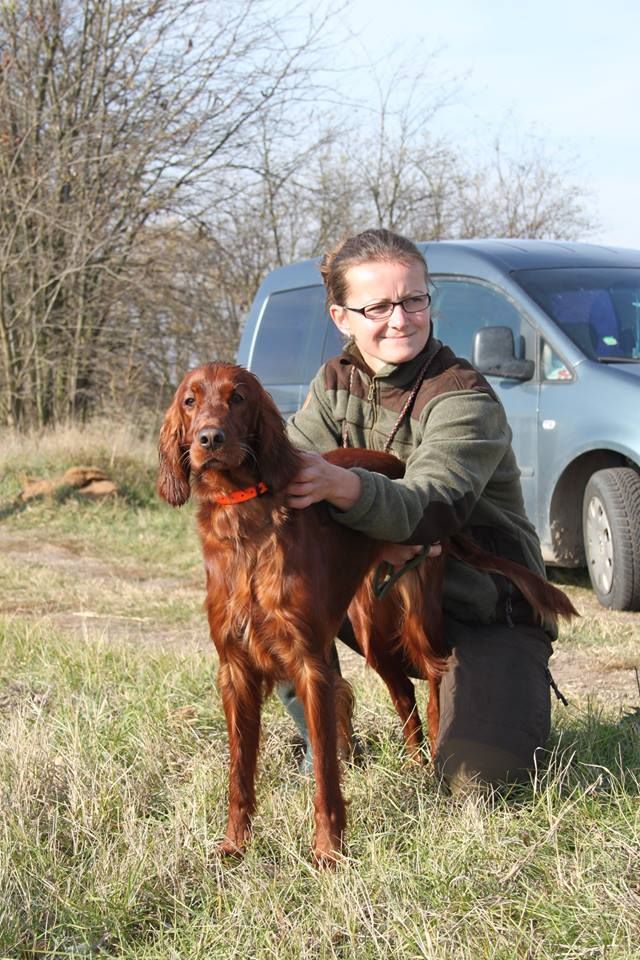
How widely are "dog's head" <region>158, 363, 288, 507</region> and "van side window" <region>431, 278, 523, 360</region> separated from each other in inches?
156

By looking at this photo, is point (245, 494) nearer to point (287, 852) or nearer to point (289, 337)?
point (287, 852)

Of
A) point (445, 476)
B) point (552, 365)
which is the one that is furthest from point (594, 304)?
point (445, 476)

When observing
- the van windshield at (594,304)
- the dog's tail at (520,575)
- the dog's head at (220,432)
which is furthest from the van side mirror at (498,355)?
the dog's head at (220,432)

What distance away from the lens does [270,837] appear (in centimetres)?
269

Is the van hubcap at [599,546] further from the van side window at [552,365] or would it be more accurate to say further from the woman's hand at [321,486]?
the woman's hand at [321,486]

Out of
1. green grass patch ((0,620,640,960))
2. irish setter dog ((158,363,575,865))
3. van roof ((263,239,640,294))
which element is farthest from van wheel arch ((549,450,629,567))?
irish setter dog ((158,363,575,865))

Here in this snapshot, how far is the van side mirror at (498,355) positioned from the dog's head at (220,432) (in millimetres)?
3731

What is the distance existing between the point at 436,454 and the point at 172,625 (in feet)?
11.3

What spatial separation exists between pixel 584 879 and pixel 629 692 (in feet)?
6.48

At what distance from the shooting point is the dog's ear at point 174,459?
A: 262 cm

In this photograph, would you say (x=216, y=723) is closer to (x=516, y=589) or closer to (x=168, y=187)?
(x=516, y=589)

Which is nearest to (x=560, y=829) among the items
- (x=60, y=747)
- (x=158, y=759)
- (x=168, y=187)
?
(x=158, y=759)

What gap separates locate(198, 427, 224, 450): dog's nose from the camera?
2.41 metres

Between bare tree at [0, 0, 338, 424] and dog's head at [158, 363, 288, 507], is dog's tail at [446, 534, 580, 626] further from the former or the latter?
bare tree at [0, 0, 338, 424]
